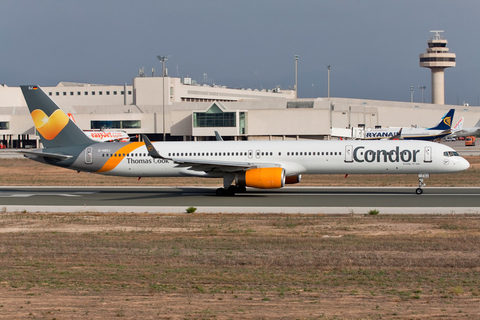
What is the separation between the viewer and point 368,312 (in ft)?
32.8

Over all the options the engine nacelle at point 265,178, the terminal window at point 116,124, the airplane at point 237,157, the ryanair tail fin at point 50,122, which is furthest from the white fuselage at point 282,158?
the terminal window at point 116,124

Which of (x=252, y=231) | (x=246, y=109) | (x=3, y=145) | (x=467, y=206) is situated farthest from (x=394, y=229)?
(x=3, y=145)

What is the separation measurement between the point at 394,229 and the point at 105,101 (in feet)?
429

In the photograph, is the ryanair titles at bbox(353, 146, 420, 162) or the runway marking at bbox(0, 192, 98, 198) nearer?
the ryanair titles at bbox(353, 146, 420, 162)

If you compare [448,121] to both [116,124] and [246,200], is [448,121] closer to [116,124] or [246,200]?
[116,124]

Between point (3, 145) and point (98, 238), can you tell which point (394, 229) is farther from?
point (3, 145)

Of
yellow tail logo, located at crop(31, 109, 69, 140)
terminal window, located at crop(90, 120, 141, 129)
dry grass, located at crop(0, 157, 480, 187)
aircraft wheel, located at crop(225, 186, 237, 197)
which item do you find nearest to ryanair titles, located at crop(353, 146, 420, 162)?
dry grass, located at crop(0, 157, 480, 187)

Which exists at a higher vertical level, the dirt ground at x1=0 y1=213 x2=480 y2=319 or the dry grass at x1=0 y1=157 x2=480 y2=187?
the dry grass at x1=0 y1=157 x2=480 y2=187

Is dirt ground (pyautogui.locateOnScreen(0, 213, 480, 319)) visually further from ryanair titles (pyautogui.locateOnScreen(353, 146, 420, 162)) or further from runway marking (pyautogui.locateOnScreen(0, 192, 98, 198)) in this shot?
runway marking (pyautogui.locateOnScreen(0, 192, 98, 198))

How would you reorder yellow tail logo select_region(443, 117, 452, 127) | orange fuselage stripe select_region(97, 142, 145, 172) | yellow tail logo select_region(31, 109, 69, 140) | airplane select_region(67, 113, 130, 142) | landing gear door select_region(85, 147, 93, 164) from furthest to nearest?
yellow tail logo select_region(443, 117, 452, 127)
airplane select_region(67, 113, 130, 142)
yellow tail logo select_region(31, 109, 69, 140)
landing gear door select_region(85, 147, 93, 164)
orange fuselage stripe select_region(97, 142, 145, 172)

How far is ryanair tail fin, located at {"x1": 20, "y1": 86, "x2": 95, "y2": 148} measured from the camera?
34656mm

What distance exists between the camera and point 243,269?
13727 millimetres

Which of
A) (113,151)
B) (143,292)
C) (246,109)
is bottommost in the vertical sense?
(143,292)

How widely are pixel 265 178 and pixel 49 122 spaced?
1556 cm
